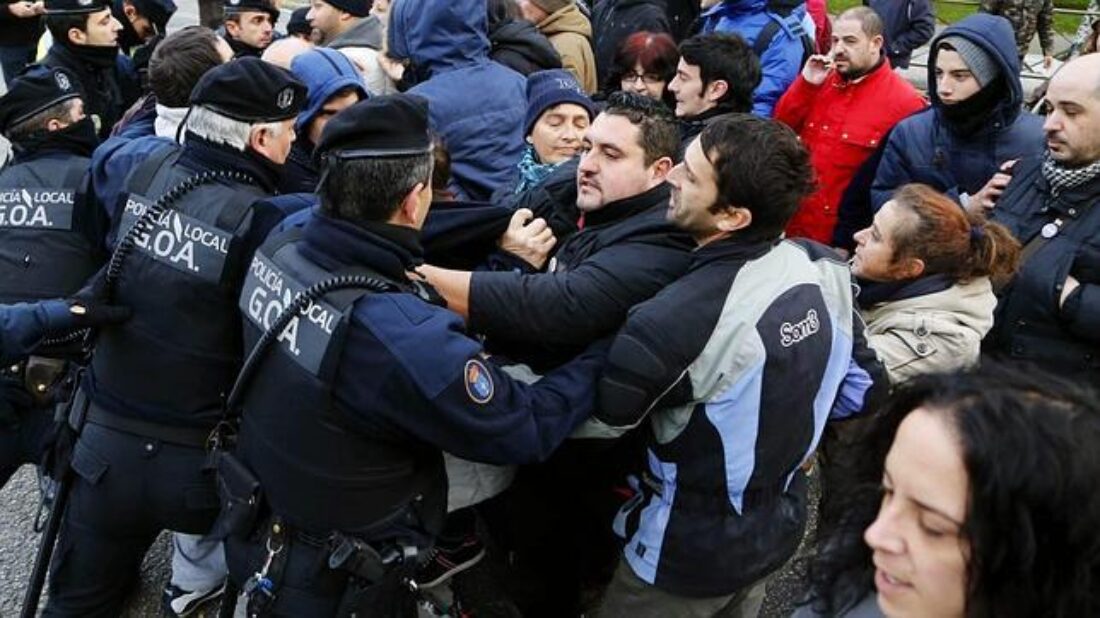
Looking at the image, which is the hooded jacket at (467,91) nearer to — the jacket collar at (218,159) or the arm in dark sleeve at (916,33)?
the jacket collar at (218,159)

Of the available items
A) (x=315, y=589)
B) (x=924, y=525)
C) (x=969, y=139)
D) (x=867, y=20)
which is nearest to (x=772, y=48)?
(x=867, y=20)

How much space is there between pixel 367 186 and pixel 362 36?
274 centimetres

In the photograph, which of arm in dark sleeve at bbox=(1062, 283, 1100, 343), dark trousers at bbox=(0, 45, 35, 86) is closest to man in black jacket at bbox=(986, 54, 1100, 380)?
arm in dark sleeve at bbox=(1062, 283, 1100, 343)

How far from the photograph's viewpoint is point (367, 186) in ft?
7.10

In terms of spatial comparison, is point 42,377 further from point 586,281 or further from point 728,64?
point 728,64

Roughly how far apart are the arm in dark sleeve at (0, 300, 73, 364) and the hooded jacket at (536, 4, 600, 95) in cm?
310

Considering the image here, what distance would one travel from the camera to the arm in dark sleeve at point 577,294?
7.84ft

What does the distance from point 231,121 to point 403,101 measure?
2.54 ft

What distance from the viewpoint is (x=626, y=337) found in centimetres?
220

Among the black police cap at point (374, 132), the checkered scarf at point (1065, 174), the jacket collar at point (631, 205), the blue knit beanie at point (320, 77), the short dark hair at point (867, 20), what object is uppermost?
the black police cap at point (374, 132)

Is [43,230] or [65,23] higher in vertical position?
[43,230]

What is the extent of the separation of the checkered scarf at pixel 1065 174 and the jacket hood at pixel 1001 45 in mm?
524

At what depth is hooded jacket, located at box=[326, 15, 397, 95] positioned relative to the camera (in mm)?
4355

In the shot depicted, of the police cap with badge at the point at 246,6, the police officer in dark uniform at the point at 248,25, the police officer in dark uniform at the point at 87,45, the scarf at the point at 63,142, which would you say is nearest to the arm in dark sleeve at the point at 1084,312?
the scarf at the point at 63,142
